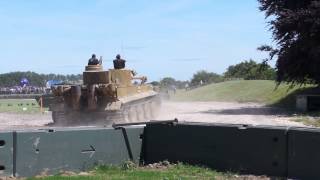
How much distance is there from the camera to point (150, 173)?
33.2 feet

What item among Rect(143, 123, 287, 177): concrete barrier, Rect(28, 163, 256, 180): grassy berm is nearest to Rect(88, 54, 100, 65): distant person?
Rect(143, 123, 287, 177): concrete barrier

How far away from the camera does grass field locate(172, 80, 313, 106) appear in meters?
46.1

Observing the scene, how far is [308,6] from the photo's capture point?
33.7m

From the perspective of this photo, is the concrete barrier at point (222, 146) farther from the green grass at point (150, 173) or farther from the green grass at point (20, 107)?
the green grass at point (20, 107)

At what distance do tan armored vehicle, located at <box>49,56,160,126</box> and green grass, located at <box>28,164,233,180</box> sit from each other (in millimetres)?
12913

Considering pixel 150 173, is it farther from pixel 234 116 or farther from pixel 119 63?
pixel 234 116

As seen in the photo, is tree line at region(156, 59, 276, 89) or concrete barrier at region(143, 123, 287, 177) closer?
concrete barrier at region(143, 123, 287, 177)

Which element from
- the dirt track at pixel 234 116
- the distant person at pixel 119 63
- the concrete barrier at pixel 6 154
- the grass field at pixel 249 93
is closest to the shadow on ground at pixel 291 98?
the grass field at pixel 249 93

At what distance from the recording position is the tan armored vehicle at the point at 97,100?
78.6 feet

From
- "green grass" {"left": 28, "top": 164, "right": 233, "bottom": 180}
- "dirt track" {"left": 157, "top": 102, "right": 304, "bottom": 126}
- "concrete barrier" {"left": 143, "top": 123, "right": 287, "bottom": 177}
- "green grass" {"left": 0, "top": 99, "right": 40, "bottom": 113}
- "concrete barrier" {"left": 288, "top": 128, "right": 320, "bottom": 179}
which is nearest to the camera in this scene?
"concrete barrier" {"left": 288, "top": 128, "right": 320, "bottom": 179}

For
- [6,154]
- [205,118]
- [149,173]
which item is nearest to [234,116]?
[205,118]

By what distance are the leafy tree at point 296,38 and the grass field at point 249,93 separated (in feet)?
21.9

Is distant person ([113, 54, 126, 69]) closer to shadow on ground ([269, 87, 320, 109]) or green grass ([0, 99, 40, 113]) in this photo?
green grass ([0, 99, 40, 113])

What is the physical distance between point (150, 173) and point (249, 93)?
45.1 meters
